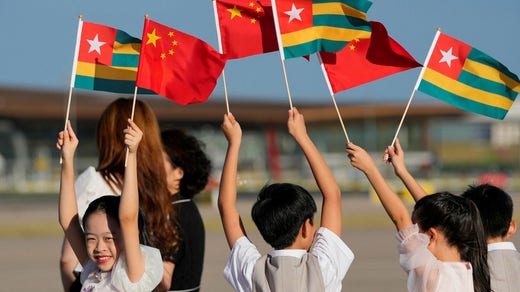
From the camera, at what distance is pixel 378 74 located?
454 cm

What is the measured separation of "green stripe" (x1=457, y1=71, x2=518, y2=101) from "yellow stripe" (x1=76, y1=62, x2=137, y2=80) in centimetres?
159

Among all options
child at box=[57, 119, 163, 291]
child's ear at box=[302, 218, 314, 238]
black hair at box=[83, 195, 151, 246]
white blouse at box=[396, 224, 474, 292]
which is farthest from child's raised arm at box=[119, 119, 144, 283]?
white blouse at box=[396, 224, 474, 292]

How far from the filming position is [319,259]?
358 cm

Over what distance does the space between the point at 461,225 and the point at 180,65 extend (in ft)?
4.68

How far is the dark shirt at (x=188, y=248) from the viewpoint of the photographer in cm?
426

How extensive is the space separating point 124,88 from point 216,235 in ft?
51.4

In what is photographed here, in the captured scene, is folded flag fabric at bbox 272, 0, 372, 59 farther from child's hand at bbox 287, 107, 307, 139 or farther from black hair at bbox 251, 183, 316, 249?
black hair at bbox 251, 183, 316, 249

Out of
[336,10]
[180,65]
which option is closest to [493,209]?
[336,10]

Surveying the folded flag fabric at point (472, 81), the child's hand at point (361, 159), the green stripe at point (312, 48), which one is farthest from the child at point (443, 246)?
the folded flag fabric at point (472, 81)

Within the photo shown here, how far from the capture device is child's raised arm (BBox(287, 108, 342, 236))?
3730mm

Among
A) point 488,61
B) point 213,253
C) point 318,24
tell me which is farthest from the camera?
point 213,253

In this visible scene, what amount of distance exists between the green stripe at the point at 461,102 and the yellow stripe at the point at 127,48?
1.34 metres

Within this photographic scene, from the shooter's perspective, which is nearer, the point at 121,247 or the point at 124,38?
the point at 121,247

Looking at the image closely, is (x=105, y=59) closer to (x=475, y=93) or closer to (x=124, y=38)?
(x=124, y=38)
